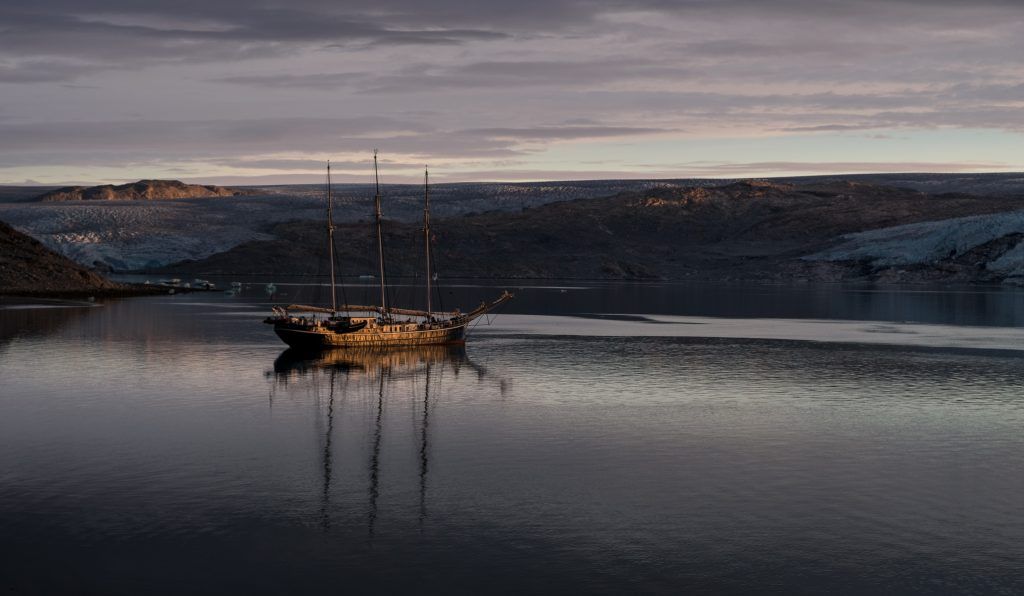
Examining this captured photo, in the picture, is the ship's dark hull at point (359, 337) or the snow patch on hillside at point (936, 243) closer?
the ship's dark hull at point (359, 337)

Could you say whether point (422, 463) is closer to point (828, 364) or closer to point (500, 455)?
point (500, 455)

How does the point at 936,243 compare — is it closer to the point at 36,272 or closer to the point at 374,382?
the point at 36,272

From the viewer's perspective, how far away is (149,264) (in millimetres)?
186375

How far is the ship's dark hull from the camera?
54250 mm

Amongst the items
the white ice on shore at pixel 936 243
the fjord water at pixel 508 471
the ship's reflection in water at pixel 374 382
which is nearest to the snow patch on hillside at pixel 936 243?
the white ice on shore at pixel 936 243

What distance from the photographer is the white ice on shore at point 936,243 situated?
15425 centimetres

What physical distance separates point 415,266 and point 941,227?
82760mm

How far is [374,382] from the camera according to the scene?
1687 inches

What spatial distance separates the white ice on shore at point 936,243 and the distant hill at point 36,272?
352ft

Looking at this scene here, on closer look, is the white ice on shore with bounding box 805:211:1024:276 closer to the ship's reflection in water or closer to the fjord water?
the fjord water

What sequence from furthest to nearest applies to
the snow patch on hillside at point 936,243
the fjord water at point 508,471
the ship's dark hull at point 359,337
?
the snow patch on hillside at point 936,243, the ship's dark hull at point 359,337, the fjord water at point 508,471

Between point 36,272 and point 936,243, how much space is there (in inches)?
4676

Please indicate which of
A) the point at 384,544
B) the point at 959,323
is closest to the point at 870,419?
the point at 384,544

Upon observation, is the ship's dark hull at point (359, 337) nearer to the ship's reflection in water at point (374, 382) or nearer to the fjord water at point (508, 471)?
the ship's reflection in water at point (374, 382)
